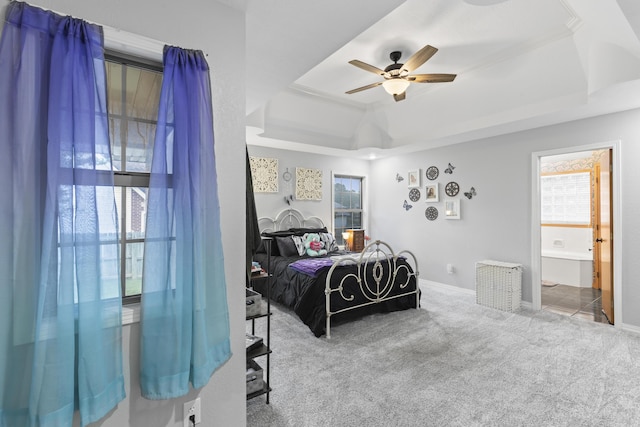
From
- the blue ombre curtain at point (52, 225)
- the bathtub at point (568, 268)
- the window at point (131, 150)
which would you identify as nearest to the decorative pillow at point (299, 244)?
the window at point (131, 150)

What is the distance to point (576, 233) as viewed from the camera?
599cm

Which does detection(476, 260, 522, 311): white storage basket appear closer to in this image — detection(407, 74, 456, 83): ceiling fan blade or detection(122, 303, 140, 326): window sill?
detection(407, 74, 456, 83): ceiling fan blade

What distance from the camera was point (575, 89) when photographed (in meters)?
3.40

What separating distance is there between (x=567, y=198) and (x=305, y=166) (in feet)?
17.3

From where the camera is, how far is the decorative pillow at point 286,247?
15.2 ft

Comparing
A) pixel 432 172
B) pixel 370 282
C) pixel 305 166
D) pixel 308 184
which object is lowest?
pixel 370 282

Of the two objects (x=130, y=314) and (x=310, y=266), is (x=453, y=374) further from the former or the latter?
(x=130, y=314)

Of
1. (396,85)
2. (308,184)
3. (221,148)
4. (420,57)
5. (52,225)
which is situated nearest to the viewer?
(52,225)

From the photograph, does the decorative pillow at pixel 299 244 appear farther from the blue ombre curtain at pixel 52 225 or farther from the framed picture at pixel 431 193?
the blue ombre curtain at pixel 52 225

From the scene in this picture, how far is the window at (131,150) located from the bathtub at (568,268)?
6859mm

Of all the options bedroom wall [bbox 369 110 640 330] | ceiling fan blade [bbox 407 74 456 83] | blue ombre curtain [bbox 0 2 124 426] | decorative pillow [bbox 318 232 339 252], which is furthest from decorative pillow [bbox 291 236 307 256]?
blue ombre curtain [bbox 0 2 124 426]

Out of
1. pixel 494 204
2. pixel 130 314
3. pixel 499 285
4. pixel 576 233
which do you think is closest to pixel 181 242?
pixel 130 314

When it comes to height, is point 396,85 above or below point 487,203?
above

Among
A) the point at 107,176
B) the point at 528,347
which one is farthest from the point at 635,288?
the point at 107,176
